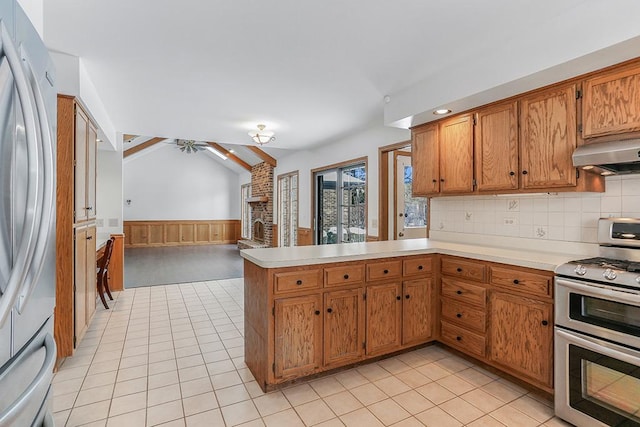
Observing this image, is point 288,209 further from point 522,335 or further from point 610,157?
point 610,157

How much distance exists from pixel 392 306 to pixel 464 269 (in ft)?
2.19

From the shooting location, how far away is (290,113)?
4273 mm

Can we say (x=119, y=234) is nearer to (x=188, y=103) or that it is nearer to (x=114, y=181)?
(x=114, y=181)

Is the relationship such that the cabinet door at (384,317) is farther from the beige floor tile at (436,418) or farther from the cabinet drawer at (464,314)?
the beige floor tile at (436,418)

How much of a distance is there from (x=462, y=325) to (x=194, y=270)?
5.65 m

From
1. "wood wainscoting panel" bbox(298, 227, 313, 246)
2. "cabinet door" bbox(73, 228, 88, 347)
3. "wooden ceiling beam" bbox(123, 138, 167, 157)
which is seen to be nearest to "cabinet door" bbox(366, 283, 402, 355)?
"cabinet door" bbox(73, 228, 88, 347)

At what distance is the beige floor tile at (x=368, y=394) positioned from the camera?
2199 millimetres

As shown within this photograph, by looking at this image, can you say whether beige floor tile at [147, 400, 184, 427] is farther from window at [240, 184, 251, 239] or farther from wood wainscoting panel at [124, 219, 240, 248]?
wood wainscoting panel at [124, 219, 240, 248]

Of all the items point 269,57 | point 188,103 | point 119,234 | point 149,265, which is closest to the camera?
point 269,57

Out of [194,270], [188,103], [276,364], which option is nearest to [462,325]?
[276,364]

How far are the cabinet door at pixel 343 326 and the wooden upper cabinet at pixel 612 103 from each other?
195cm

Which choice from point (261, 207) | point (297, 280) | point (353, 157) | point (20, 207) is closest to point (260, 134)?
point (353, 157)

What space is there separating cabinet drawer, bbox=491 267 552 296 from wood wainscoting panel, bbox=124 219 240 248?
10.8m

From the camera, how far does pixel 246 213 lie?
1172cm
